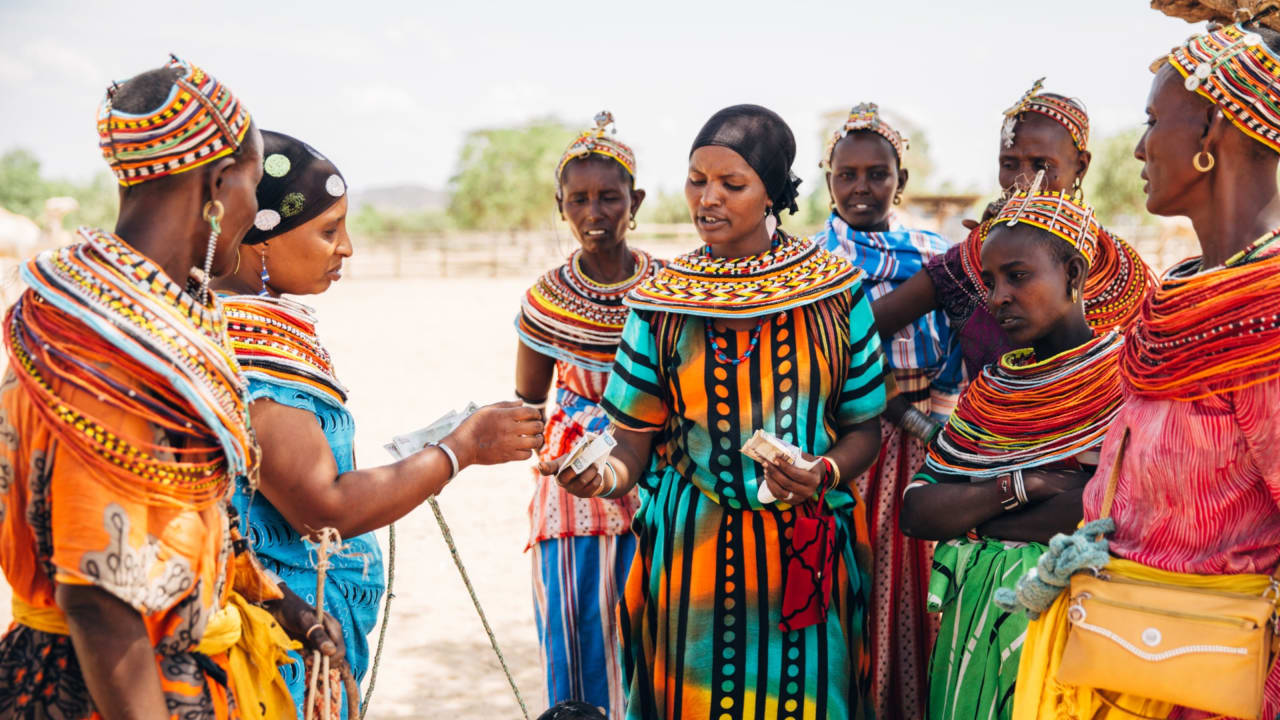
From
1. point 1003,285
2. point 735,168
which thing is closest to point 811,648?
point 1003,285

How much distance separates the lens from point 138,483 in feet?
5.69

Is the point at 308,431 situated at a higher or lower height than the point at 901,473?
higher

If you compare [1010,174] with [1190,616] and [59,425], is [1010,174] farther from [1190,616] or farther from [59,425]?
[59,425]

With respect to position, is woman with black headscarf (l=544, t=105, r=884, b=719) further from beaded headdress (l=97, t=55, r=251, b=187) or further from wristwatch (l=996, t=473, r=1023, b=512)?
beaded headdress (l=97, t=55, r=251, b=187)

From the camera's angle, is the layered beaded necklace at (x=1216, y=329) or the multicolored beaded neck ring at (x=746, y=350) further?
the multicolored beaded neck ring at (x=746, y=350)

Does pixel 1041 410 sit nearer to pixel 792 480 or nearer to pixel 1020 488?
pixel 1020 488

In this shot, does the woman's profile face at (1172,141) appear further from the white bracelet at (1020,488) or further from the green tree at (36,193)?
the green tree at (36,193)

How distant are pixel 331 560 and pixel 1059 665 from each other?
176cm

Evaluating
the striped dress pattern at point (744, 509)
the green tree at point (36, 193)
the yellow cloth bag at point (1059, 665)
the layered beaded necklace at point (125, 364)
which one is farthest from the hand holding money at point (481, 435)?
the green tree at point (36, 193)

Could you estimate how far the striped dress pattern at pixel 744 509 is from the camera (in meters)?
3.11

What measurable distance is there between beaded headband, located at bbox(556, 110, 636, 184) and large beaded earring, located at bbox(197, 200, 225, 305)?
2.43 meters

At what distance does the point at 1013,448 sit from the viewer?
2.99 meters

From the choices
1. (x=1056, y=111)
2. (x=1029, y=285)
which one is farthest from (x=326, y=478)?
(x=1056, y=111)

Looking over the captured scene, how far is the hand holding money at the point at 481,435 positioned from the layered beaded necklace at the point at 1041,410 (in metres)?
1.30
